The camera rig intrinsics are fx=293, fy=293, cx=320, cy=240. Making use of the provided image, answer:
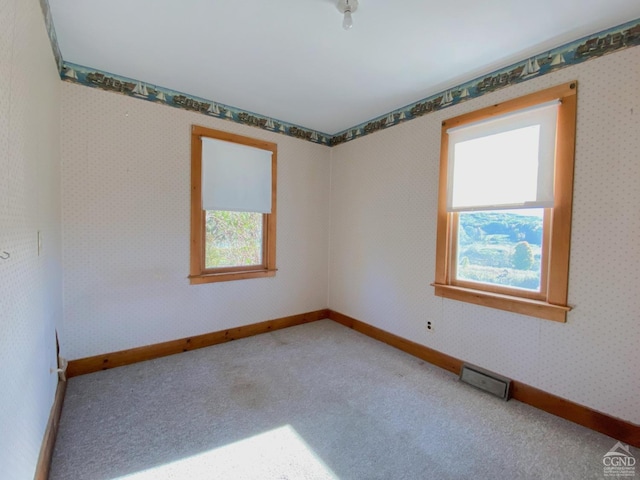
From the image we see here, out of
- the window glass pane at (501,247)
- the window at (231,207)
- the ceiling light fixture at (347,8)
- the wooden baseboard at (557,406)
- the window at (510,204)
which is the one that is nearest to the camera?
the ceiling light fixture at (347,8)

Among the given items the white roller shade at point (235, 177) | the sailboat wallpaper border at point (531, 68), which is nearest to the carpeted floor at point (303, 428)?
the white roller shade at point (235, 177)

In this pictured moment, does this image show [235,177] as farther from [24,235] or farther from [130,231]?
[24,235]

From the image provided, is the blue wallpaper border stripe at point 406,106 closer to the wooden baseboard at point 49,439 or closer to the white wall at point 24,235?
the white wall at point 24,235

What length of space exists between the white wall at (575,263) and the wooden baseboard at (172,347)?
1.29m

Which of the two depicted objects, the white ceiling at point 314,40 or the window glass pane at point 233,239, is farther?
the window glass pane at point 233,239

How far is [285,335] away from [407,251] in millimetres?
1741

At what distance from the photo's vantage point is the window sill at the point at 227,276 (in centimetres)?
309

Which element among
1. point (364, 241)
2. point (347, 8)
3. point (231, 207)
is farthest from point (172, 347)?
point (347, 8)

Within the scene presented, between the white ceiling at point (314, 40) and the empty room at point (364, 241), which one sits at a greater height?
the white ceiling at point (314, 40)

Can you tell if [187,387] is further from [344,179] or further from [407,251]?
[344,179]

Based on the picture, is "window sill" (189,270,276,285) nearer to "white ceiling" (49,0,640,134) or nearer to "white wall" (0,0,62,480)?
"white wall" (0,0,62,480)

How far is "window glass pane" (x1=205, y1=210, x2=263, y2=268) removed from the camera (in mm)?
3232

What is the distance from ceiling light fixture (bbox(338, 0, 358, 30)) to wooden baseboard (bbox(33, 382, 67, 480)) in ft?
8.92

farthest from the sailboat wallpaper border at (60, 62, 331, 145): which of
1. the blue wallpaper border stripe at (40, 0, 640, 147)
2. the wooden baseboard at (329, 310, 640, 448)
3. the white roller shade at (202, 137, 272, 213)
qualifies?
the wooden baseboard at (329, 310, 640, 448)
